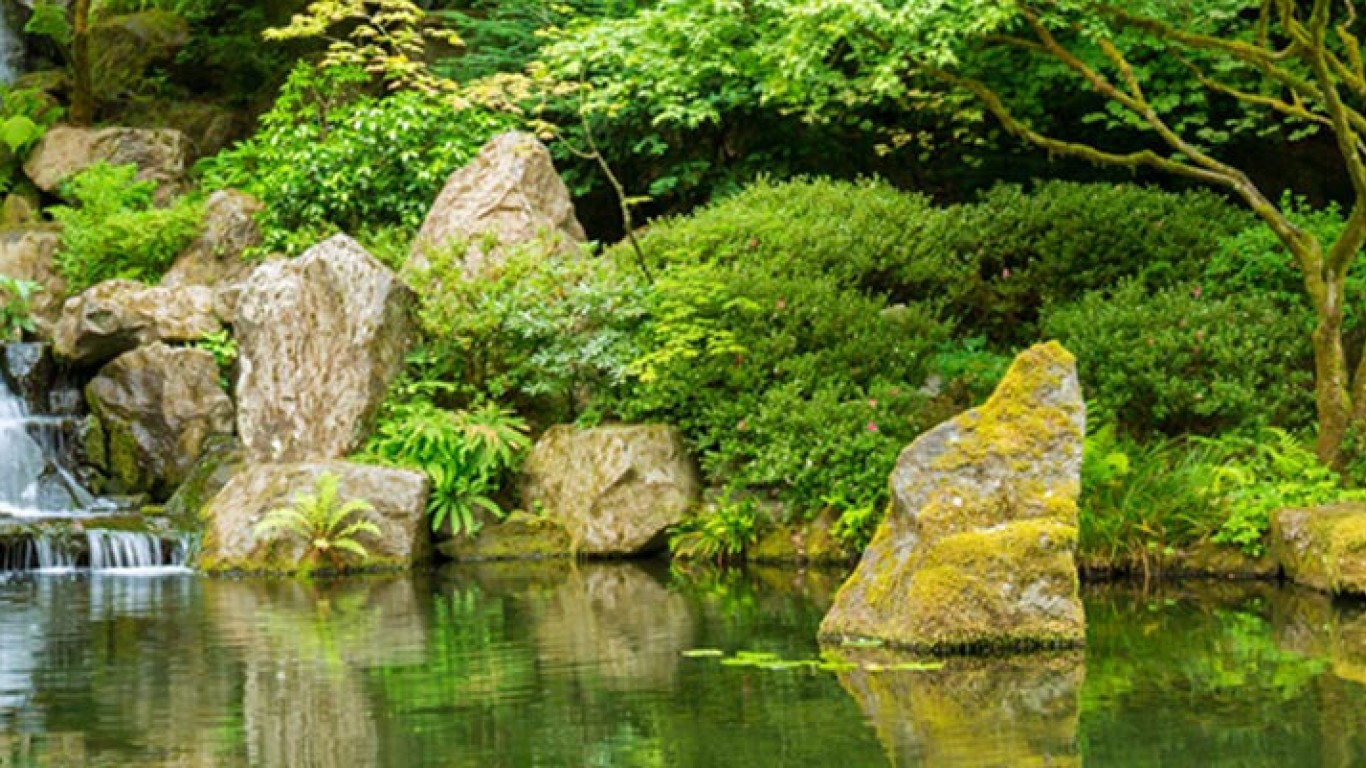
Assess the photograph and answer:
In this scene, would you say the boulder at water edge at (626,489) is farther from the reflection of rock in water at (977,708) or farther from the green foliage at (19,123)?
the green foliage at (19,123)

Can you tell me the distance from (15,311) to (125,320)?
A: 2.29 m

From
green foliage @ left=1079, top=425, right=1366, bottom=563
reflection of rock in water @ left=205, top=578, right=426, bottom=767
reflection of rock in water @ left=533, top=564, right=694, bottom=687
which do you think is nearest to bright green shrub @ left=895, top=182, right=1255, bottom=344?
green foliage @ left=1079, top=425, right=1366, bottom=563

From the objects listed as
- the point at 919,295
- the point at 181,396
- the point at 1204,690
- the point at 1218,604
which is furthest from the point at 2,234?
the point at 1204,690

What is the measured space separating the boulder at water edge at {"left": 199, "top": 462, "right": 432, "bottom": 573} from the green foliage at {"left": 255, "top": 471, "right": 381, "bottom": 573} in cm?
6

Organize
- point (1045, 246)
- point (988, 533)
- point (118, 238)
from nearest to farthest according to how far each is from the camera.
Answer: point (988, 533)
point (1045, 246)
point (118, 238)

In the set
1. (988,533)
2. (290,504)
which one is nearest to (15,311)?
(290,504)

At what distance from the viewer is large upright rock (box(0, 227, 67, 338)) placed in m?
20.9

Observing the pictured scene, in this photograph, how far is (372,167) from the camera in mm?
20234

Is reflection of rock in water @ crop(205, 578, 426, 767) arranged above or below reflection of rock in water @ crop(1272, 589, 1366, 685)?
above

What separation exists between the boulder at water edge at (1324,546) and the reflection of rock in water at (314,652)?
5.89 m

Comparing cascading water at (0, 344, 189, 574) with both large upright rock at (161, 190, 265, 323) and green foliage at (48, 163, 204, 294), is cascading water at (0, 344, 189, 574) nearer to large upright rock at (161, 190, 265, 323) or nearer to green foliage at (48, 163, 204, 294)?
green foliage at (48, 163, 204, 294)

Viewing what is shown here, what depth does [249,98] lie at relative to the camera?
998 inches

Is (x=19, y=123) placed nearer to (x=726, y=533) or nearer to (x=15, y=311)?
(x=15, y=311)

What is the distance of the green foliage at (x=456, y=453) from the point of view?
1540 centimetres
